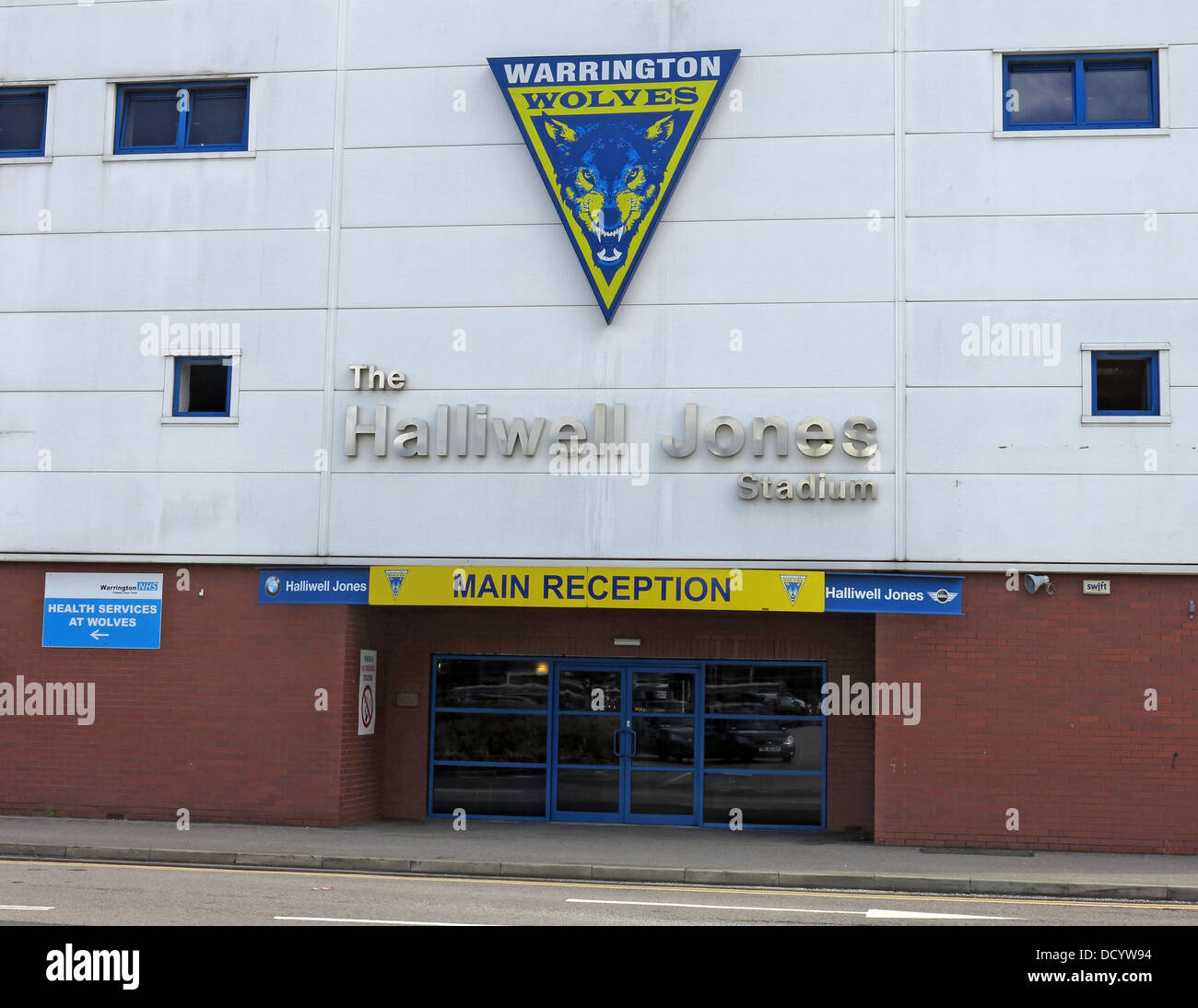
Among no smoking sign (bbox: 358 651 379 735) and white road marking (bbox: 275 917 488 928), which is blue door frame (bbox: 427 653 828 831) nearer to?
no smoking sign (bbox: 358 651 379 735)

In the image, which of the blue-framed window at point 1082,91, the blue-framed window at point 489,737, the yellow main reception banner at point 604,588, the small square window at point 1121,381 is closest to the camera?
the small square window at point 1121,381

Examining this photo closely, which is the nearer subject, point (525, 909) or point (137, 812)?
point (525, 909)

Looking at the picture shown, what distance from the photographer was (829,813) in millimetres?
18781

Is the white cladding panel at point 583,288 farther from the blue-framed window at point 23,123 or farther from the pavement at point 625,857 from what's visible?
the pavement at point 625,857

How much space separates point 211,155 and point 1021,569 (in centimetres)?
1240

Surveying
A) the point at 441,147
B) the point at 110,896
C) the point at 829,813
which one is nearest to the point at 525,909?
the point at 110,896

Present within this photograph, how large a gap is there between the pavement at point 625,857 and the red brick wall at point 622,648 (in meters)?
1.16

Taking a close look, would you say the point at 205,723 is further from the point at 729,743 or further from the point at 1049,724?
the point at 1049,724

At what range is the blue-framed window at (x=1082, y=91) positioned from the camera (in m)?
17.8

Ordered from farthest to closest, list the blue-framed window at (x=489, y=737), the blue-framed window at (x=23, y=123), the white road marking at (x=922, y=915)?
the blue-framed window at (x=23, y=123) → the blue-framed window at (x=489, y=737) → the white road marking at (x=922, y=915)

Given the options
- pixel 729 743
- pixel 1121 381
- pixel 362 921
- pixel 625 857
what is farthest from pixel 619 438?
pixel 362 921

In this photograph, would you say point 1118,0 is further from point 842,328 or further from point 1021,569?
point 1021,569

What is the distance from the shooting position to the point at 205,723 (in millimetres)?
18469

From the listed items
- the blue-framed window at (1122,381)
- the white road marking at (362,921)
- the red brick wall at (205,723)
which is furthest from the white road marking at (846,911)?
the blue-framed window at (1122,381)
